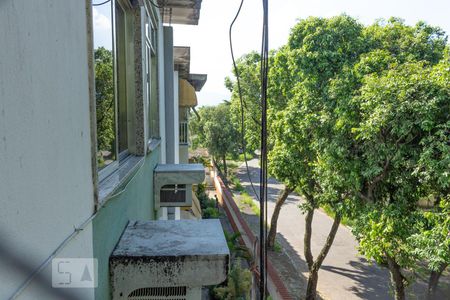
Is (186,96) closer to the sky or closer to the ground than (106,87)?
closer to the sky

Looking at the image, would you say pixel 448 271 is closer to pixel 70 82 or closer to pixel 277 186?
pixel 277 186

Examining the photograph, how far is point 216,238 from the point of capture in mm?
2176

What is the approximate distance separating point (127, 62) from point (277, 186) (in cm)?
2468

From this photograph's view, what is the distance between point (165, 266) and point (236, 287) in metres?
7.14

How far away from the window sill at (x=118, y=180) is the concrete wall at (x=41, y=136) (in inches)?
9.7

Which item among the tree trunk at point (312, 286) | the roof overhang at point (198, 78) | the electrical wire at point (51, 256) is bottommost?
the tree trunk at point (312, 286)

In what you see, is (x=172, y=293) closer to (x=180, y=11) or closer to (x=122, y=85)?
(x=122, y=85)

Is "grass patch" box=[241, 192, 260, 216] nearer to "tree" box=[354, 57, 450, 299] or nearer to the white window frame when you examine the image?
"tree" box=[354, 57, 450, 299]

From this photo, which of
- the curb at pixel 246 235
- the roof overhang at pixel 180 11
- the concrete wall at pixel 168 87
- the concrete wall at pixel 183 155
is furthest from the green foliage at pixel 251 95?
the concrete wall at pixel 168 87

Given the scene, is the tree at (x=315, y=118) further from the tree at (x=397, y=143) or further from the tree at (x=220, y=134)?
the tree at (x=220, y=134)

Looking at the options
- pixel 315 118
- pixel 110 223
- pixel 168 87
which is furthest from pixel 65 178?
pixel 315 118

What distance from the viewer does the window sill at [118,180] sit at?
169 centimetres

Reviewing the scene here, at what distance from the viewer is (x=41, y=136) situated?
982 millimetres

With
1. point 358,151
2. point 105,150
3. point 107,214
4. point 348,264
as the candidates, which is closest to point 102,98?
point 105,150
